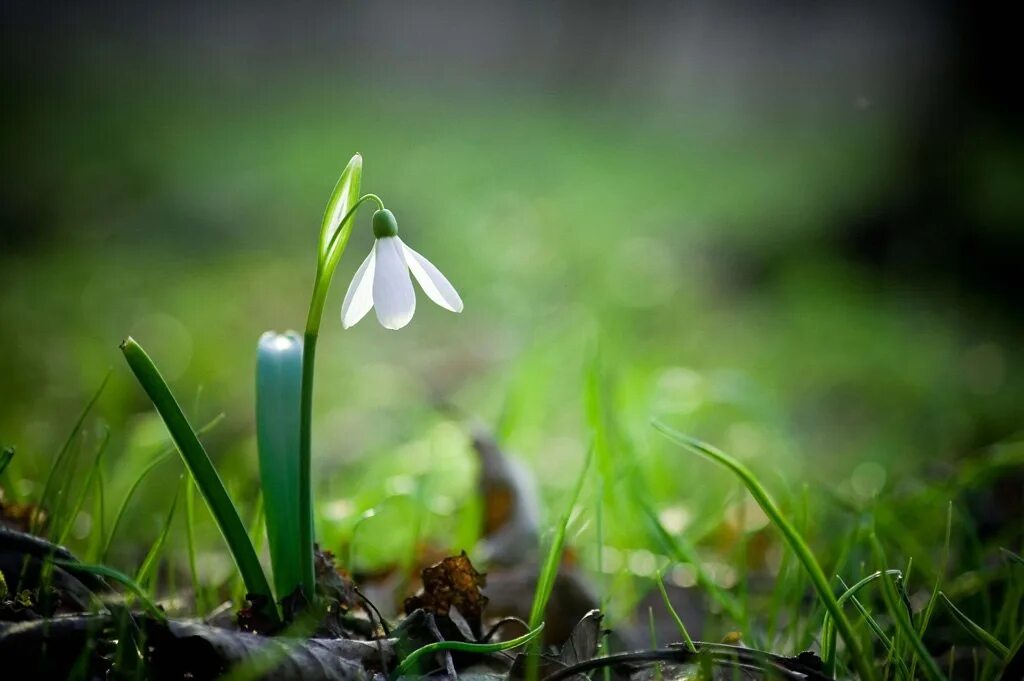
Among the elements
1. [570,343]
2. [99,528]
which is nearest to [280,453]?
[99,528]

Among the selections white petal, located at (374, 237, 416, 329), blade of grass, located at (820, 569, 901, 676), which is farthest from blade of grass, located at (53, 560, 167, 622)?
blade of grass, located at (820, 569, 901, 676)

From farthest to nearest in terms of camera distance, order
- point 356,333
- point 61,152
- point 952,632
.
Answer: point 61,152 → point 356,333 → point 952,632

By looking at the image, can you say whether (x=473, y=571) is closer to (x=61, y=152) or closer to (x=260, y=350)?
(x=260, y=350)

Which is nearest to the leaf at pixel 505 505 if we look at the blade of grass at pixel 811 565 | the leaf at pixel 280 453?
the leaf at pixel 280 453

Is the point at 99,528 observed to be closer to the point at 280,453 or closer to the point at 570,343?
the point at 280,453

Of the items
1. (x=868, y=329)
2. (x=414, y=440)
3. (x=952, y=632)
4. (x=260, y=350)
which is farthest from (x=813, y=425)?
(x=260, y=350)
